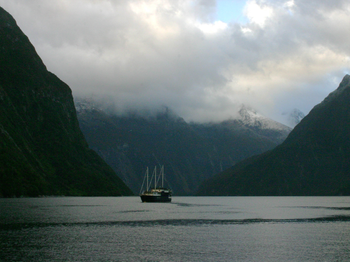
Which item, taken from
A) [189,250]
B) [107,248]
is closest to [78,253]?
[107,248]

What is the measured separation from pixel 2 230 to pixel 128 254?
3983cm

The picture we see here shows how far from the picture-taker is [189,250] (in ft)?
239

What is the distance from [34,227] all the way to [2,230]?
382 inches

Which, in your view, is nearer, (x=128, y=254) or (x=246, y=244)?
(x=128, y=254)

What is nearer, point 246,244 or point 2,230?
point 246,244

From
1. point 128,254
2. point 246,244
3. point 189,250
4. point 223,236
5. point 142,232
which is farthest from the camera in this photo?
point 142,232

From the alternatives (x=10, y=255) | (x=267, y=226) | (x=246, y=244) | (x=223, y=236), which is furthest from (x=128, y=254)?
(x=267, y=226)

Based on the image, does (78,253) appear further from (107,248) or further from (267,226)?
(267,226)

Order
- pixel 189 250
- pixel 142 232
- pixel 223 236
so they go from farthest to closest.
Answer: pixel 142 232
pixel 223 236
pixel 189 250

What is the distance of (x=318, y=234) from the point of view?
96.6 m

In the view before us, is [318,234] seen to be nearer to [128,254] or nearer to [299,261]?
[299,261]

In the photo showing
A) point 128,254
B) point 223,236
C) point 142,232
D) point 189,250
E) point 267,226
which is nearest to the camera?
point 128,254

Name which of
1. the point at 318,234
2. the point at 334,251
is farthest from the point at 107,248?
the point at 318,234

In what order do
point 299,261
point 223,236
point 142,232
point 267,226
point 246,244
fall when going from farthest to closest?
point 267,226, point 142,232, point 223,236, point 246,244, point 299,261
